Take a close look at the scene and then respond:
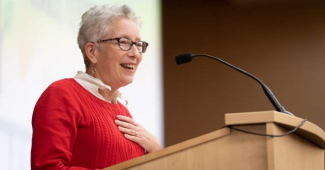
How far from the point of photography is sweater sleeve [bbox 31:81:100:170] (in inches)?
62.6

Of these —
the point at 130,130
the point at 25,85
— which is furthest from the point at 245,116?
the point at 25,85

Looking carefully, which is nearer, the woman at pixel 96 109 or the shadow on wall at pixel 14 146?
the woman at pixel 96 109

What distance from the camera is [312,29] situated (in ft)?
16.2

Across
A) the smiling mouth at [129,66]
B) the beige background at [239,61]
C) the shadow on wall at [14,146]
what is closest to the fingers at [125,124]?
the smiling mouth at [129,66]

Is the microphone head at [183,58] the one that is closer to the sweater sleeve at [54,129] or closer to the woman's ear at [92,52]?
the woman's ear at [92,52]

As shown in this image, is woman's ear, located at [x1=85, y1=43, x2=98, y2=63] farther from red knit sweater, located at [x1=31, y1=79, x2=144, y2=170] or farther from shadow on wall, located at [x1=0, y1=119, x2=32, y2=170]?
shadow on wall, located at [x1=0, y1=119, x2=32, y2=170]

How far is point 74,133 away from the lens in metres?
1.71

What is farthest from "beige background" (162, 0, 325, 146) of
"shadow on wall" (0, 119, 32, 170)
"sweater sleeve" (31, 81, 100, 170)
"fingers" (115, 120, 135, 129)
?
"sweater sleeve" (31, 81, 100, 170)

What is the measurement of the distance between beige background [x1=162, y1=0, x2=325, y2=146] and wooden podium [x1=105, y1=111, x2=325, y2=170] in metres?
3.37

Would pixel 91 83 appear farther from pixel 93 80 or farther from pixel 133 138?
pixel 133 138

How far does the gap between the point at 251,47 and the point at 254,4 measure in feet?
1.37

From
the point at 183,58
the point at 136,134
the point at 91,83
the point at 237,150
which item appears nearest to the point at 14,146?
the point at 91,83

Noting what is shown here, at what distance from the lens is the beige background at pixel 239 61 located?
4.83 meters

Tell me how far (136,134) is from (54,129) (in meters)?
0.36
